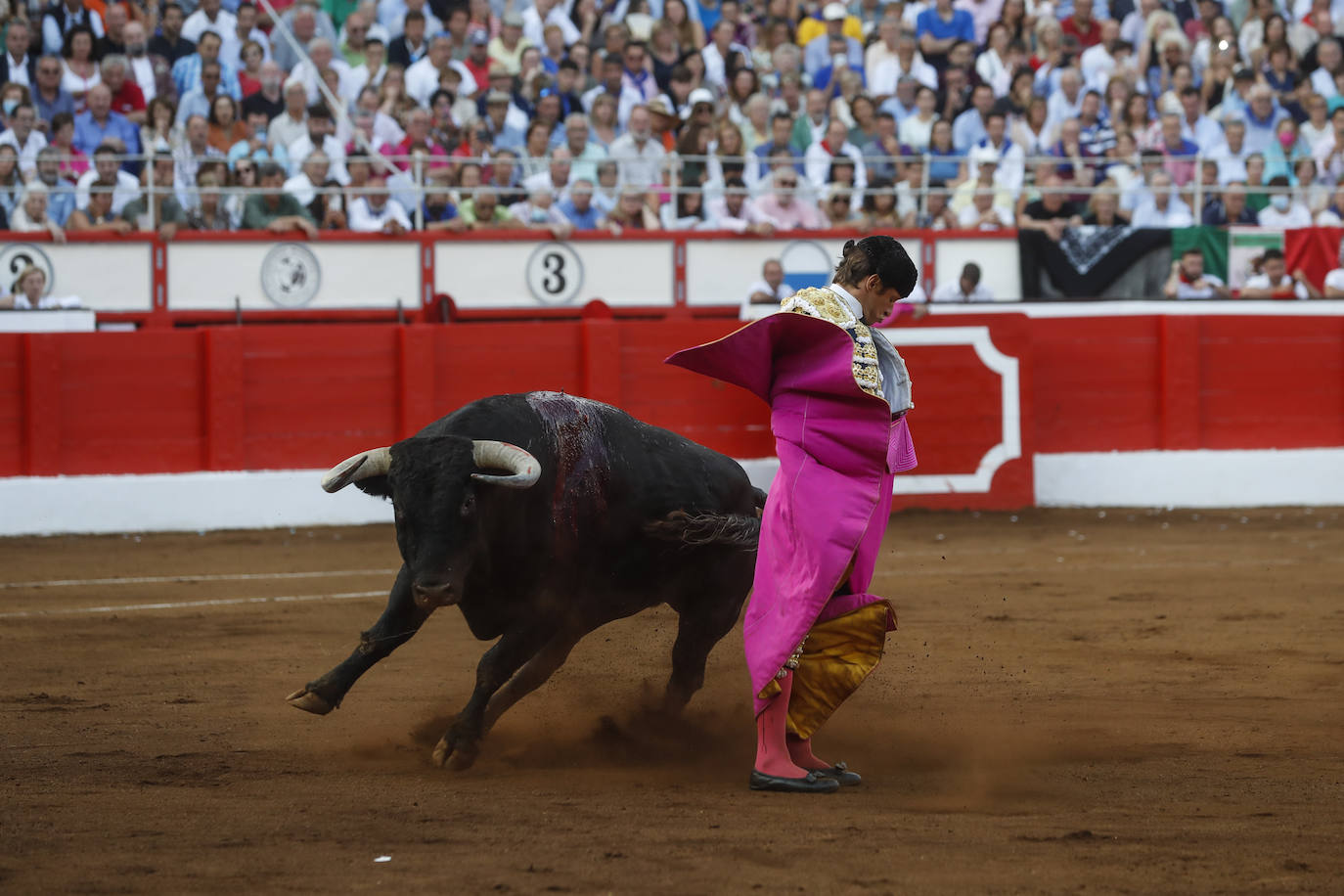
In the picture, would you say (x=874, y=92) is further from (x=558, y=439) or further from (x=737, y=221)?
(x=558, y=439)

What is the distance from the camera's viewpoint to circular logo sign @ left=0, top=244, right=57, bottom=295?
10820 mm

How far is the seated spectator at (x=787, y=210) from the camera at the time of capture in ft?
40.6

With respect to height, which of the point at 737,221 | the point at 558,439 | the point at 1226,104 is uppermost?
the point at 1226,104

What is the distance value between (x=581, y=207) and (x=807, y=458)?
8711mm

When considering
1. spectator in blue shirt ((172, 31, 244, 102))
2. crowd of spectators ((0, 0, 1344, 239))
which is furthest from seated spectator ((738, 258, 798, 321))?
spectator in blue shirt ((172, 31, 244, 102))

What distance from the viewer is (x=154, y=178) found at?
11.2 metres

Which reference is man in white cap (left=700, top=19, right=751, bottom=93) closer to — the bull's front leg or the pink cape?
the bull's front leg

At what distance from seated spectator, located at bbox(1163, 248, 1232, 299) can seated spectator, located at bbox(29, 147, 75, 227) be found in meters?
8.22

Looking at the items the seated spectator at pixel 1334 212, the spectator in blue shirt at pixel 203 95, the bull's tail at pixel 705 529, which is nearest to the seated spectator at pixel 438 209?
the spectator in blue shirt at pixel 203 95

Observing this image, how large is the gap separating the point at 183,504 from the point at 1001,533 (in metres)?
5.13

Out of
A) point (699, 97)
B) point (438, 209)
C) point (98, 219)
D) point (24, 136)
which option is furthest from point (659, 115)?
point (24, 136)

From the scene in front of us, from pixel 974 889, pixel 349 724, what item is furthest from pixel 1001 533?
pixel 974 889

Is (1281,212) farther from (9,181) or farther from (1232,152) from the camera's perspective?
(9,181)

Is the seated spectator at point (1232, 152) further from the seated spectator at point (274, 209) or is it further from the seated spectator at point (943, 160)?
the seated spectator at point (274, 209)
